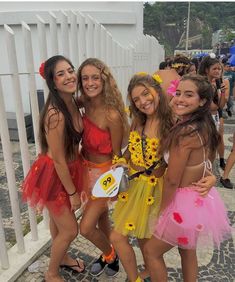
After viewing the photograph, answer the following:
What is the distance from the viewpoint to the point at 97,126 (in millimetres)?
2197

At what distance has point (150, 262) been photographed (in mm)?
2010

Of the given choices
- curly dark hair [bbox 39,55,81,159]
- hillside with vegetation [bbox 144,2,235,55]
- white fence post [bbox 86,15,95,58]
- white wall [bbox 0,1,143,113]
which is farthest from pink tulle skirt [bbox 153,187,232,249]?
hillside with vegetation [bbox 144,2,235,55]

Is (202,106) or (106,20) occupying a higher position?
(106,20)

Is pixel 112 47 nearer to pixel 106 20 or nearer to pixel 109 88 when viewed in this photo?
pixel 109 88

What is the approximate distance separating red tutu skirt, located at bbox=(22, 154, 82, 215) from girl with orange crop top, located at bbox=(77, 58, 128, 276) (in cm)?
16

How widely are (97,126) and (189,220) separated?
2.97ft

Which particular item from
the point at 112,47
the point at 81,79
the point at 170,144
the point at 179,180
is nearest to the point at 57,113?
the point at 81,79

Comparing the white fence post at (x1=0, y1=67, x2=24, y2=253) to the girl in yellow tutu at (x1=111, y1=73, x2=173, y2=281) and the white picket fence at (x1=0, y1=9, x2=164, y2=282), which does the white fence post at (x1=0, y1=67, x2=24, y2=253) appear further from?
the girl in yellow tutu at (x1=111, y1=73, x2=173, y2=281)

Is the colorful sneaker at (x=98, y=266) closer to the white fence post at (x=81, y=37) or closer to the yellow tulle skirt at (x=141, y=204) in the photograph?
the yellow tulle skirt at (x=141, y=204)

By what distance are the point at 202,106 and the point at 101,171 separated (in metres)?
0.91

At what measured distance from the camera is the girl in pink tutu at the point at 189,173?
175 centimetres

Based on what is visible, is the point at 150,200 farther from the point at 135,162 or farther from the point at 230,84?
the point at 230,84

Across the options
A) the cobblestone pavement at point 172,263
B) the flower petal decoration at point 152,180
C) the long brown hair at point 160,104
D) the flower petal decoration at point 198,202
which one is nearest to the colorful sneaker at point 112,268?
the cobblestone pavement at point 172,263

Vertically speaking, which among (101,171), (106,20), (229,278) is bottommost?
(229,278)
